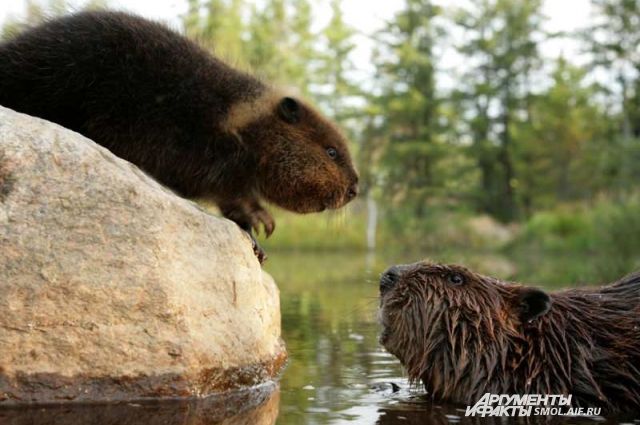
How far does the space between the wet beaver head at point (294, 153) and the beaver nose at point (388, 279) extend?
1.16 m

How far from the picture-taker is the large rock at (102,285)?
394cm

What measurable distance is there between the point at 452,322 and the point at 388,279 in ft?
1.31

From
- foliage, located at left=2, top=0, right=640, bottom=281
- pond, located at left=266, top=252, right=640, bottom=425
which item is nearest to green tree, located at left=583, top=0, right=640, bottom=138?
foliage, located at left=2, top=0, right=640, bottom=281

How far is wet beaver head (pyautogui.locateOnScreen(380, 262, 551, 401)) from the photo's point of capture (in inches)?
160

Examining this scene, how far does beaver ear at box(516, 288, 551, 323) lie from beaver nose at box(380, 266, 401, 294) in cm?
61

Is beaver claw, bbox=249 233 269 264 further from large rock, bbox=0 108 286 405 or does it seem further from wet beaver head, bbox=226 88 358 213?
large rock, bbox=0 108 286 405

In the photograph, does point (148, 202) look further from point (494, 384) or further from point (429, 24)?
point (429, 24)

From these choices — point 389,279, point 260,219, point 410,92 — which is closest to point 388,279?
point 389,279

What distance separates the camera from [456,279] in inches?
169

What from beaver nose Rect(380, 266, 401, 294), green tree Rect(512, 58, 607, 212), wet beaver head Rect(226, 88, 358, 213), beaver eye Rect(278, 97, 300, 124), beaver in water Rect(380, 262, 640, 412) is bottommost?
beaver in water Rect(380, 262, 640, 412)

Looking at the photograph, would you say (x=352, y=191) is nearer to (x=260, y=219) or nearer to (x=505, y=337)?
(x=260, y=219)

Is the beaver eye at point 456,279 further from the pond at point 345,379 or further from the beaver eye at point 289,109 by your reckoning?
the beaver eye at point 289,109

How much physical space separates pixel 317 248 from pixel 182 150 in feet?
82.9

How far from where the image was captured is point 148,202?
4.38m
